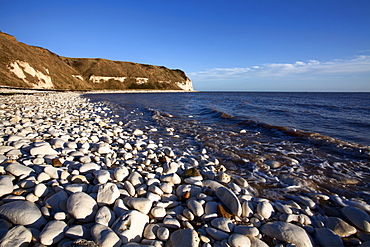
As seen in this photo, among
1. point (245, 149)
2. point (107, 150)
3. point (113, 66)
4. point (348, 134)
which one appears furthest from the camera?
point (113, 66)

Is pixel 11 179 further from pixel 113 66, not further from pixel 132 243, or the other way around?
pixel 113 66

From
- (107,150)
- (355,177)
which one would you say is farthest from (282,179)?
(107,150)

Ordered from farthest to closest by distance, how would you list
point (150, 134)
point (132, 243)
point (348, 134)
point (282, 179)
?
point (348, 134), point (150, 134), point (282, 179), point (132, 243)

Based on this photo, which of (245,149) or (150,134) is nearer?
(245,149)

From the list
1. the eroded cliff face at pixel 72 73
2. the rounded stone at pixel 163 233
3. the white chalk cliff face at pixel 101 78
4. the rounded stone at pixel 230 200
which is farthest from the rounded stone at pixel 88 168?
the white chalk cliff face at pixel 101 78

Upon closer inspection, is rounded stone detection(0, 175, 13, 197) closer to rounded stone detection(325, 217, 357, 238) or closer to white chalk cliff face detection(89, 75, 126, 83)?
rounded stone detection(325, 217, 357, 238)

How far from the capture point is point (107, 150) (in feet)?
13.4

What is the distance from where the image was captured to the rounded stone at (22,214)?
179 centimetres

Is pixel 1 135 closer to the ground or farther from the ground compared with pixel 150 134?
farther from the ground

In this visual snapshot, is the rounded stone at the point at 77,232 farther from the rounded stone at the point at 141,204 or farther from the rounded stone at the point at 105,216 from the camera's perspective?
the rounded stone at the point at 141,204

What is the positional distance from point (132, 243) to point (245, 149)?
415 centimetres

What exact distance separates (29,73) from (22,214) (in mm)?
50755

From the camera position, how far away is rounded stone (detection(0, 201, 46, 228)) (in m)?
1.79

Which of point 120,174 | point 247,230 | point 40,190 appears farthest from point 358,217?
point 40,190
